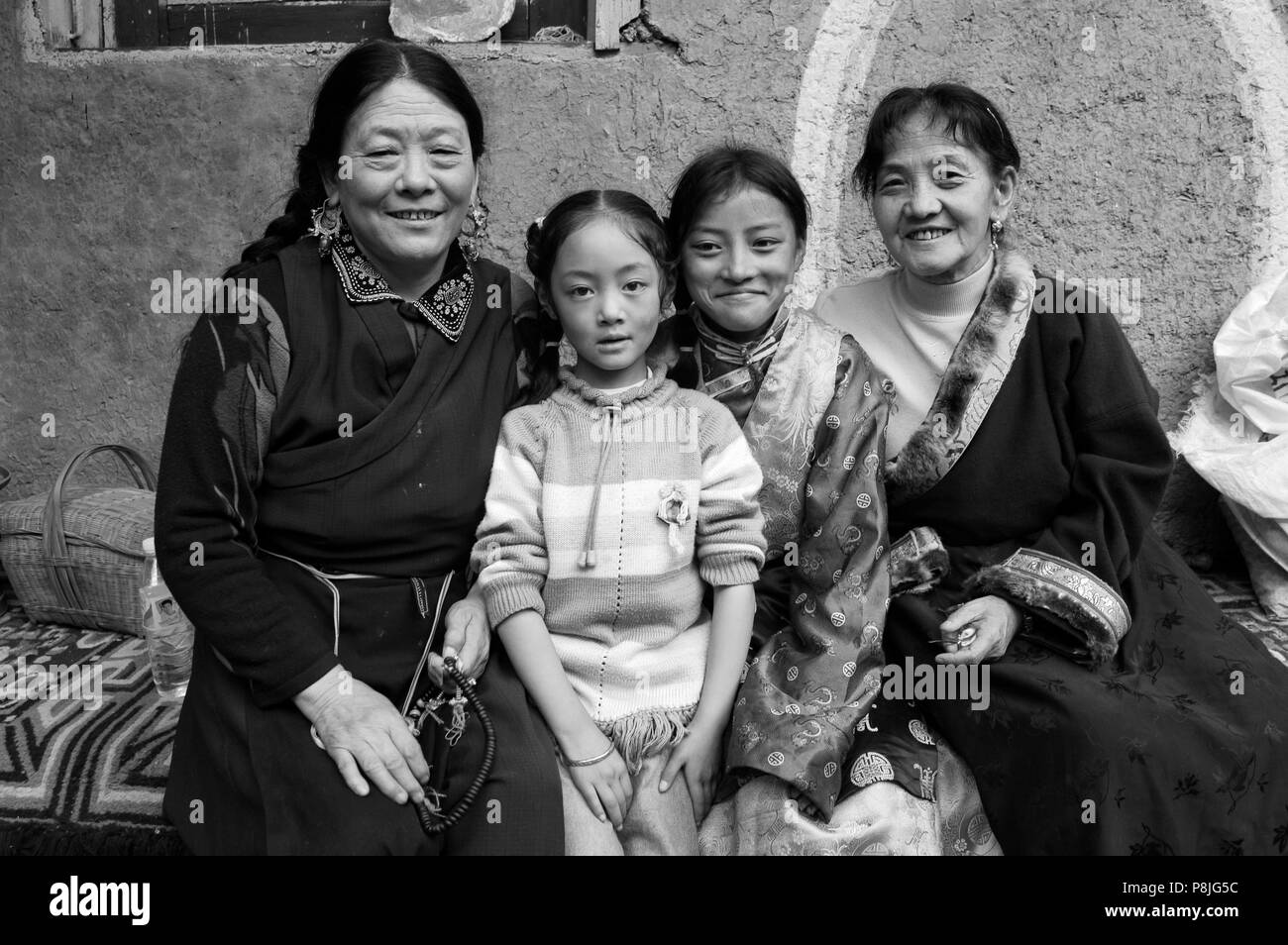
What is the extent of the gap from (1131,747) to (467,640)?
1262 mm

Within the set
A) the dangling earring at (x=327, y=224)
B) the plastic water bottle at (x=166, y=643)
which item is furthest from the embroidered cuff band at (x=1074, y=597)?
the plastic water bottle at (x=166, y=643)

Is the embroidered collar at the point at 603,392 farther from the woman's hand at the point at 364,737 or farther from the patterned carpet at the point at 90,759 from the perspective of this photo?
the patterned carpet at the point at 90,759

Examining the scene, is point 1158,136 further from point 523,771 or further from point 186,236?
point 186,236

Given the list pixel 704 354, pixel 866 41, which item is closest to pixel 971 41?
pixel 866 41

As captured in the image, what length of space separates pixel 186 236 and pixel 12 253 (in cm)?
63

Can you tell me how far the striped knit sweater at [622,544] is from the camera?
217 cm

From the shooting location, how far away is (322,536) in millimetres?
2145

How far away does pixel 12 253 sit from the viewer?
378cm

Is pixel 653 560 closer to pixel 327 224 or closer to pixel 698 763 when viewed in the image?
pixel 698 763

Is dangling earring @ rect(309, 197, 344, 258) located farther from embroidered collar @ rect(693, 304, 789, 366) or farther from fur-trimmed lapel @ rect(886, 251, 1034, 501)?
fur-trimmed lapel @ rect(886, 251, 1034, 501)

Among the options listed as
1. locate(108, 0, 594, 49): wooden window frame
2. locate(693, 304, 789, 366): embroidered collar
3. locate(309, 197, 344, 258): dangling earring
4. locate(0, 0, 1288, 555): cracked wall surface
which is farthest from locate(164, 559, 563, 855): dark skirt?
locate(108, 0, 594, 49): wooden window frame

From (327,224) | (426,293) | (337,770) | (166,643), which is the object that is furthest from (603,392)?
(166,643)

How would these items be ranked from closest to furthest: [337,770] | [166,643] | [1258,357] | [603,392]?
[337,770], [603,392], [166,643], [1258,357]
